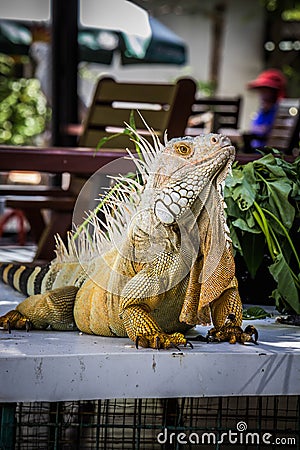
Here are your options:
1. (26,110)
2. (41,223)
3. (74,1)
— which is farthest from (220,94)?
(41,223)

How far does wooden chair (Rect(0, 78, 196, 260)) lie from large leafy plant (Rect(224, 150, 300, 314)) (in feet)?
4.71

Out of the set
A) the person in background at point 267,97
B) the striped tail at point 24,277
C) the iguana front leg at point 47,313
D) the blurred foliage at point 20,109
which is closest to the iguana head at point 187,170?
the iguana front leg at point 47,313

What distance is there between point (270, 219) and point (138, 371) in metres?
0.95

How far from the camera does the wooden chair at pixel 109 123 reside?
4.52 metres

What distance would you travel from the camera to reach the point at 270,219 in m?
2.94

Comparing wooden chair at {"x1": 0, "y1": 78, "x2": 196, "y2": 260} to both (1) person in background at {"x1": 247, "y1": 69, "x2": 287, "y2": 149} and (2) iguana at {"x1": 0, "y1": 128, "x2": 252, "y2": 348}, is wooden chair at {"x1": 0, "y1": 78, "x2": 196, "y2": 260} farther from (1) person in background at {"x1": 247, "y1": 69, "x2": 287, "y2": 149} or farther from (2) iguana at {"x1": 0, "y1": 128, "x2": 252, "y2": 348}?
(1) person in background at {"x1": 247, "y1": 69, "x2": 287, "y2": 149}

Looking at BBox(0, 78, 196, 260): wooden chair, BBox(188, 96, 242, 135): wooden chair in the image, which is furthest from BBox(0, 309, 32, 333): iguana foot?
BBox(188, 96, 242, 135): wooden chair

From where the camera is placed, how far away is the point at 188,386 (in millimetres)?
2266

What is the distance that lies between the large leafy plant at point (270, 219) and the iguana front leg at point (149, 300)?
0.62 m

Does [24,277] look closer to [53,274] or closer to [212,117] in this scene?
[53,274]

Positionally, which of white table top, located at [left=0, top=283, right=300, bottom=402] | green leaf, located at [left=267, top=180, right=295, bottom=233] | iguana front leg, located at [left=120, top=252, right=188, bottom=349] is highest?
green leaf, located at [left=267, top=180, right=295, bottom=233]

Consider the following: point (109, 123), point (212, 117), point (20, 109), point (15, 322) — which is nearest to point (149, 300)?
point (15, 322)

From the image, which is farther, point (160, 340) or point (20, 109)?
point (20, 109)

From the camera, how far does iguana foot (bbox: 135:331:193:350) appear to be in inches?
87.7
